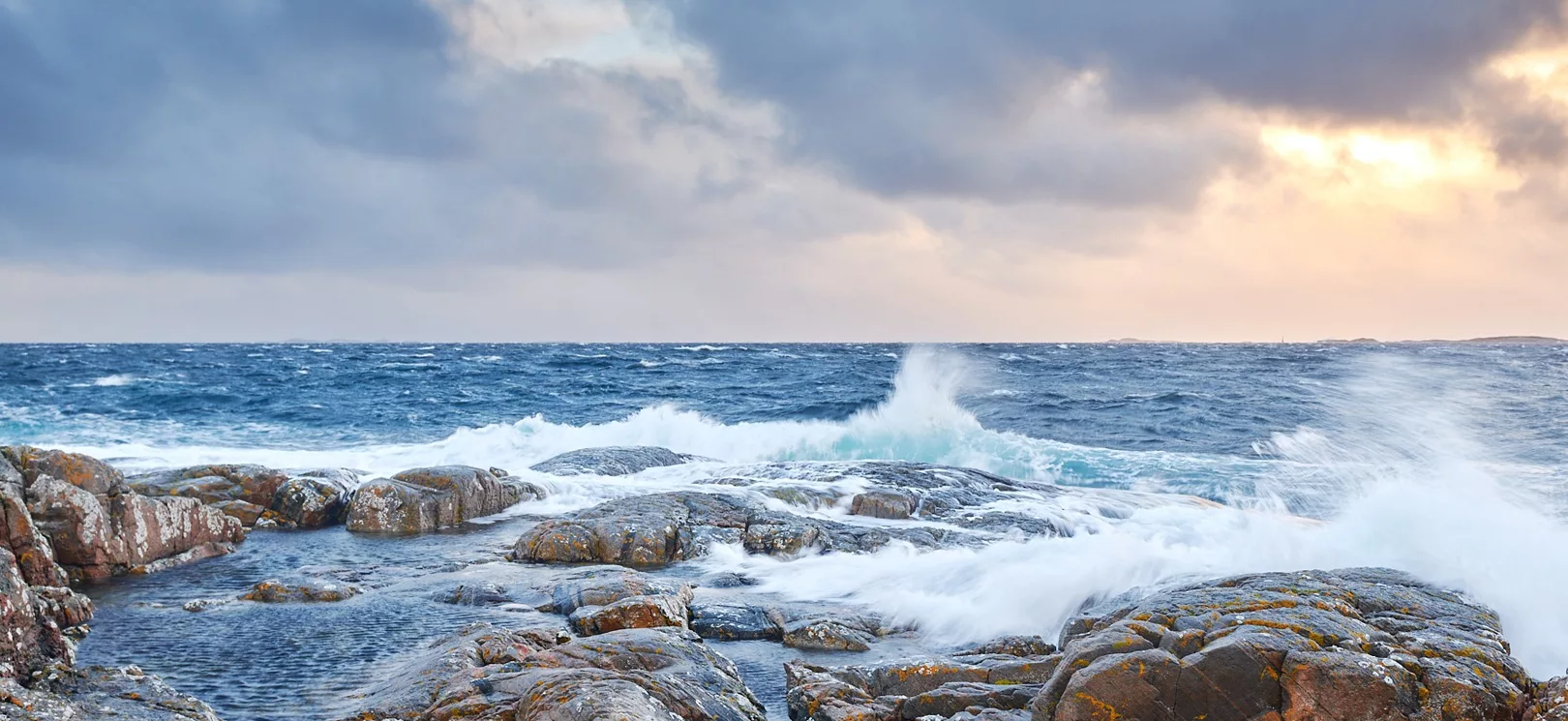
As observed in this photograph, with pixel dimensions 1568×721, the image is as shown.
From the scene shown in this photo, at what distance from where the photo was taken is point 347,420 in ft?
106

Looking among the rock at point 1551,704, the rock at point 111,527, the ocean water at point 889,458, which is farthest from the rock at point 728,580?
the rock at point 1551,704

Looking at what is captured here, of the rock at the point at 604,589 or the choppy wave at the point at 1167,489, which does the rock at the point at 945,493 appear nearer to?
the choppy wave at the point at 1167,489

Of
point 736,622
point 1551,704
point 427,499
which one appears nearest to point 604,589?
point 736,622

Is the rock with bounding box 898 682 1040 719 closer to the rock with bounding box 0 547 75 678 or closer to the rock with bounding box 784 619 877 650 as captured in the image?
the rock with bounding box 784 619 877 650

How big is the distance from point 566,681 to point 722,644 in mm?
3886

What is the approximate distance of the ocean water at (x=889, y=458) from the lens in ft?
28.2

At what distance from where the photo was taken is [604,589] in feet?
30.1

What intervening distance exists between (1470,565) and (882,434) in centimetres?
1878

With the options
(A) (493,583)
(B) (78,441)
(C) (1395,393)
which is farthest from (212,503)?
(C) (1395,393)

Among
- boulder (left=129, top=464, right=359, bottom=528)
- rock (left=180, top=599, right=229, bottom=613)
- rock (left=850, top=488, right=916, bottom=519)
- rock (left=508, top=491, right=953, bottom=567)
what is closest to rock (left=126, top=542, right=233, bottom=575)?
boulder (left=129, top=464, right=359, bottom=528)

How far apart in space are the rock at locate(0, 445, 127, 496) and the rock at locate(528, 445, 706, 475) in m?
7.99

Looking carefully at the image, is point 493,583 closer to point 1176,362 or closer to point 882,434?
point 882,434

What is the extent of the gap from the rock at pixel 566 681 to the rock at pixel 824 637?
154 cm

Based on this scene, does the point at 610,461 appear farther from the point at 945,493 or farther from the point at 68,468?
the point at 68,468
